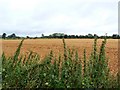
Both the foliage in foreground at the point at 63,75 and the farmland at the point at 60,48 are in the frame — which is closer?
the foliage in foreground at the point at 63,75

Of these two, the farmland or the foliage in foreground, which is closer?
the foliage in foreground

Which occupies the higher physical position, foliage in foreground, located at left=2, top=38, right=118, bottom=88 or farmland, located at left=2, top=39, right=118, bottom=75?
foliage in foreground, located at left=2, top=38, right=118, bottom=88

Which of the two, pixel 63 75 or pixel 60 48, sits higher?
pixel 63 75

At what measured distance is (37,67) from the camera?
4.37 m

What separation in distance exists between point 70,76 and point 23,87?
565 mm

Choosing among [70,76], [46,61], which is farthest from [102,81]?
[46,61]

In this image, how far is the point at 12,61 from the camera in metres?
4.69

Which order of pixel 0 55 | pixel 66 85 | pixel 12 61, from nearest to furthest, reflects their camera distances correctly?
1. pixel 66 85
2. pixel 12 61
3. pixel 0 55

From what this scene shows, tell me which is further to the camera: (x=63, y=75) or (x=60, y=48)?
(x=60, y=48)

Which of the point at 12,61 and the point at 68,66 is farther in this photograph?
the point at 12,61

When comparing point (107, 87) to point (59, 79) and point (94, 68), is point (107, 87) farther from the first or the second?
point (59, 79)

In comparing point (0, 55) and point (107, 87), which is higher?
point (0, 55)

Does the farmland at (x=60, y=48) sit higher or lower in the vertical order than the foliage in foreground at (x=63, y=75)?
lower

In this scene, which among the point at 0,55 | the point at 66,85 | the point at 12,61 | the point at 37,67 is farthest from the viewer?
the point at 0,55
